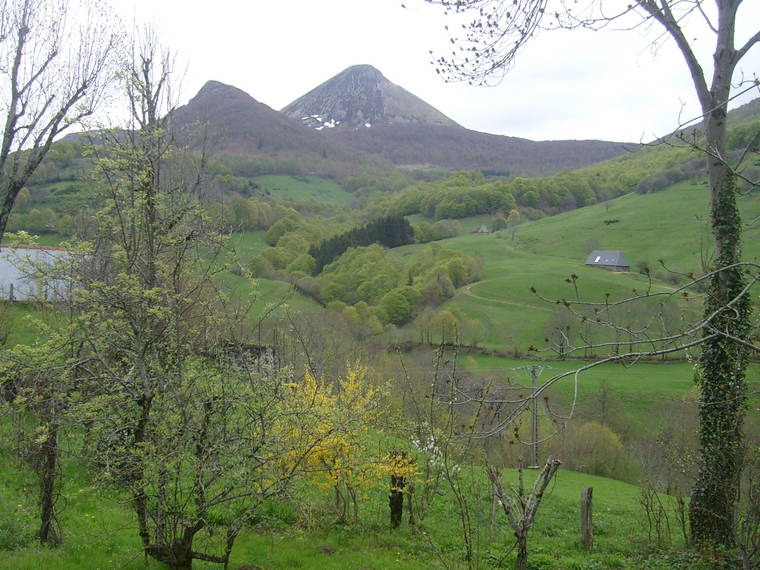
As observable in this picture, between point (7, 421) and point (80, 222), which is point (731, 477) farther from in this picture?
point (7, 421)

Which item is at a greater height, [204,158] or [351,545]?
[204,158]

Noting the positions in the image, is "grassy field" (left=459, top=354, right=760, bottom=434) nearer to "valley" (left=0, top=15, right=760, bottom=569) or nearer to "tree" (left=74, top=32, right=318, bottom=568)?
"valley" (left=0, top=15, right=760, bottom=569)

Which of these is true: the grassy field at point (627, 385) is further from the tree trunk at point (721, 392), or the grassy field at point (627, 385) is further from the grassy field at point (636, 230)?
the grassy field at point (636, 230)

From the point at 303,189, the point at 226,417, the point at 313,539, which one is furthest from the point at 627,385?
the point at 303,189

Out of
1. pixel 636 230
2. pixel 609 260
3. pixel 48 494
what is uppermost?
pixel 636 230

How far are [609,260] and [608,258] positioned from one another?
65cm

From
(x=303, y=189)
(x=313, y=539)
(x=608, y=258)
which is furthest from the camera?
(x=303, y=189)

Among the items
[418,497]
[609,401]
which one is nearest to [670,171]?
[609,401]

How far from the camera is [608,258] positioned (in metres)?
85.2

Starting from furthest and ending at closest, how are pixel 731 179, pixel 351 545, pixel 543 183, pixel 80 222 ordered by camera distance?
pixel 543 183 < pixel 80 222 < pixel 351 545 < pixel 731 179

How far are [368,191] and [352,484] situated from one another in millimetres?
180956

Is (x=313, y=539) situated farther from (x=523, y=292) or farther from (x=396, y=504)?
(x=523, y=292)

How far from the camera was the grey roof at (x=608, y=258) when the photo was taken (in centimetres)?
8335

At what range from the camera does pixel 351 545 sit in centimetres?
1062
